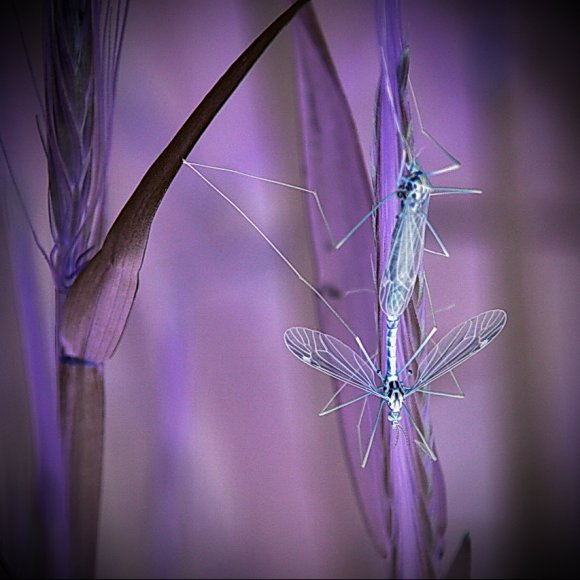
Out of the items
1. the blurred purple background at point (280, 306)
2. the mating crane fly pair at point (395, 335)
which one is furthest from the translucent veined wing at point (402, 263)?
the blurred purple background at point (280, 306)

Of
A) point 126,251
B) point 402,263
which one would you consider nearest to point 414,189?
point 402,263

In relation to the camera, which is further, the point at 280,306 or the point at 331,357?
the point at 280,306

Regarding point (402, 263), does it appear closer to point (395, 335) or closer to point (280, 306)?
point (395, 335)

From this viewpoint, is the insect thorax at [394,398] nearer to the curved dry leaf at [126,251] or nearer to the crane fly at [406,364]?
the crane fly at [406,364]

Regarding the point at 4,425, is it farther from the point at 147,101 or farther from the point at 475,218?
the point at 475,218

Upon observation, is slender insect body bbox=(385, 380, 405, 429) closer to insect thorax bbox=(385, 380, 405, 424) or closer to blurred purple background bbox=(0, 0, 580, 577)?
insect thorax bbox=(385, 380, 405, 424)
